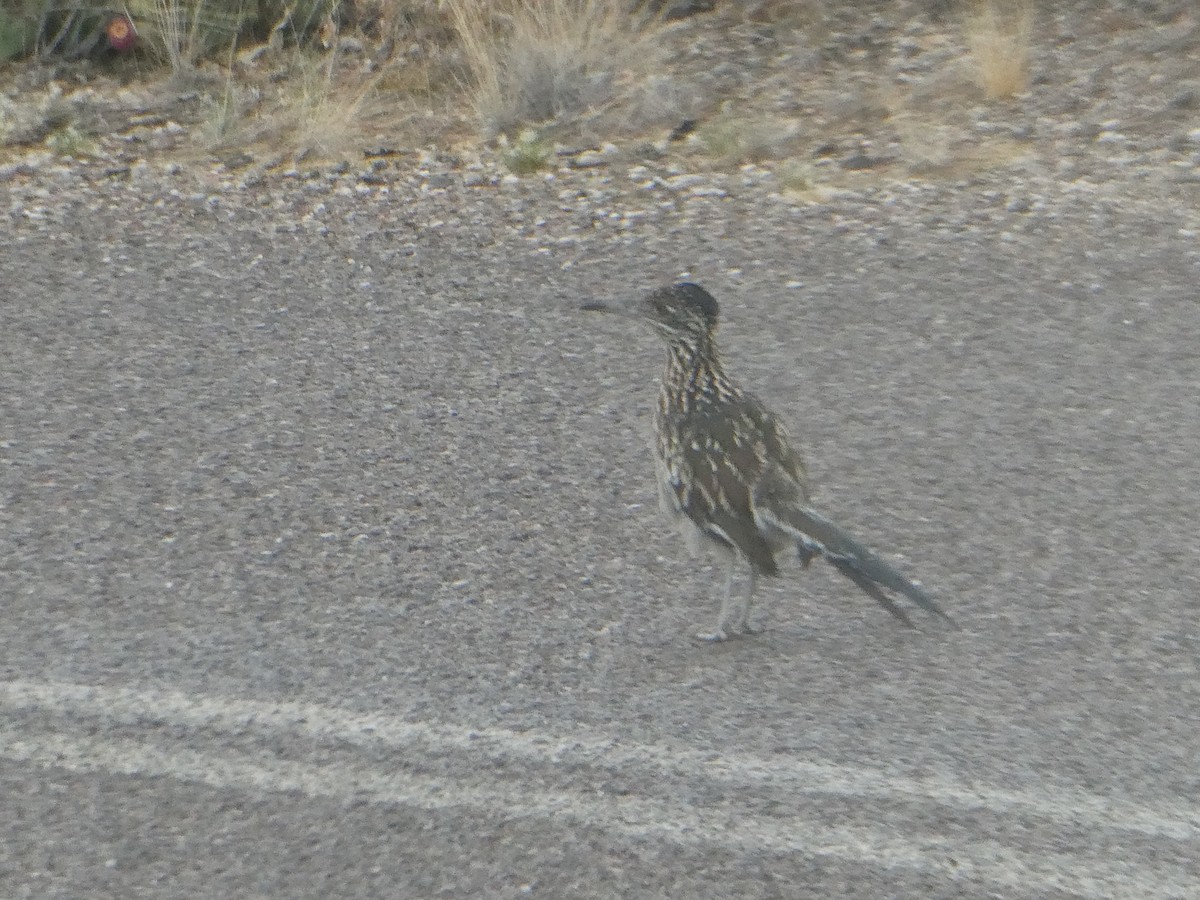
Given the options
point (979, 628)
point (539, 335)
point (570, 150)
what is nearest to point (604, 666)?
point (979, 628)

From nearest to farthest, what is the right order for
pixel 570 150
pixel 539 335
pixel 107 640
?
pixel 107 640 < pixel 539 335 < pixel 570 150

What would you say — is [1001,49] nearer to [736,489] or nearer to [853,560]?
[736,489]

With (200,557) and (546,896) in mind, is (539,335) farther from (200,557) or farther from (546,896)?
(546,896)

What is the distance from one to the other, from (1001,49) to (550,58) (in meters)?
2.54

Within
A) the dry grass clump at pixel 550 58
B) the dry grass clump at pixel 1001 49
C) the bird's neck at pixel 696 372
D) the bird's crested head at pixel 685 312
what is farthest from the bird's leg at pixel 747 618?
the dry grass clump at pixel 1001 49

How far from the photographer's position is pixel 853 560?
16.9 feet

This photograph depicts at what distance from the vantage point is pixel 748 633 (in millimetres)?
5457

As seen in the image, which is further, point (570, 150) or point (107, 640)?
point (570, 150)

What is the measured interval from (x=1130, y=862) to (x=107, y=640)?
290 centimetres

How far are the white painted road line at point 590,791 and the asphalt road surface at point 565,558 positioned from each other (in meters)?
0.01

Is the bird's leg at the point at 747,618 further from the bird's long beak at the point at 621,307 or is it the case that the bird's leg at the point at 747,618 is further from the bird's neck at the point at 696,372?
the bird's long beak at the point at 621,307

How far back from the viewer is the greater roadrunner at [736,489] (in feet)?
17.1

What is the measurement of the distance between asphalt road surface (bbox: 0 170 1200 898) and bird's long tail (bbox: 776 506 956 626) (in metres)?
0.19

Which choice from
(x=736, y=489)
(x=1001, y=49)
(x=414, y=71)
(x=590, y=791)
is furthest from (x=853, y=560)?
(x=414, y=71)
